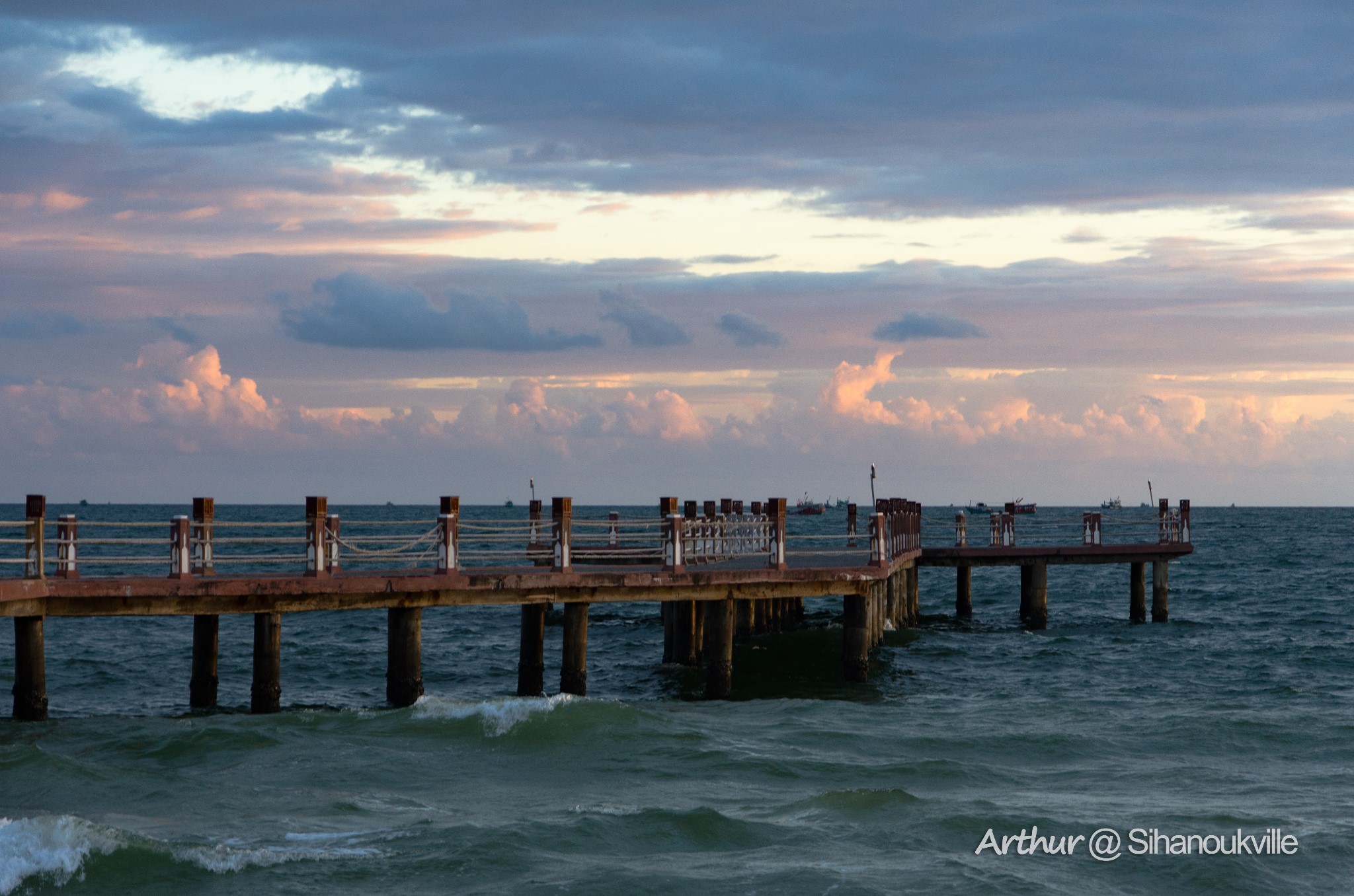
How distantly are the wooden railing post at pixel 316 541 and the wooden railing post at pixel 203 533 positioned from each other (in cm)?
150

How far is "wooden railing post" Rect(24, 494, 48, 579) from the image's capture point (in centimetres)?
2028

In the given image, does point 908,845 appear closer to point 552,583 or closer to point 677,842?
point 677,842

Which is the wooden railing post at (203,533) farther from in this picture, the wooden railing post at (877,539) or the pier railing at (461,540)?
the wooden railing post at (877,539)

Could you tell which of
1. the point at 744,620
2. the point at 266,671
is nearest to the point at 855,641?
the point at 744,620

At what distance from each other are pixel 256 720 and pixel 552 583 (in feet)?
17.4

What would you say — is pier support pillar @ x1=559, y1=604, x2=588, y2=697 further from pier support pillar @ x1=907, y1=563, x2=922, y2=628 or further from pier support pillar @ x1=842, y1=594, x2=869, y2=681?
pier support pillar @ x1=907, y1=563, x2=922, y2=628

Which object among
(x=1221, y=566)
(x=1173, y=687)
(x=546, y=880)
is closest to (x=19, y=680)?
(x=546, y=880)

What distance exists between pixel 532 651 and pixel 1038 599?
21032 mm

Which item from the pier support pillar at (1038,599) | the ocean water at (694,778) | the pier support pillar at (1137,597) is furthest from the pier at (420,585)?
the pier support pillar at (1137,597)

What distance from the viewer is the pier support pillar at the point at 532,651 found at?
26141 mm

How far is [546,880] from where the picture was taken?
14609 millimetres

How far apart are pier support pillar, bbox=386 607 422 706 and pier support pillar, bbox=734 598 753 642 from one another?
13319 millimetres

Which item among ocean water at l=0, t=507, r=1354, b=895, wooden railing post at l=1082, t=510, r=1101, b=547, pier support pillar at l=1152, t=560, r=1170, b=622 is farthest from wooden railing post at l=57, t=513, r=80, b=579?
pier support pillar at l=1152, t=560, r=1170, b=622

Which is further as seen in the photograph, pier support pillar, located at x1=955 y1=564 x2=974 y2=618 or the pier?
pier support pillar, located at x1=955 y1=564 x2=974 y2=618
